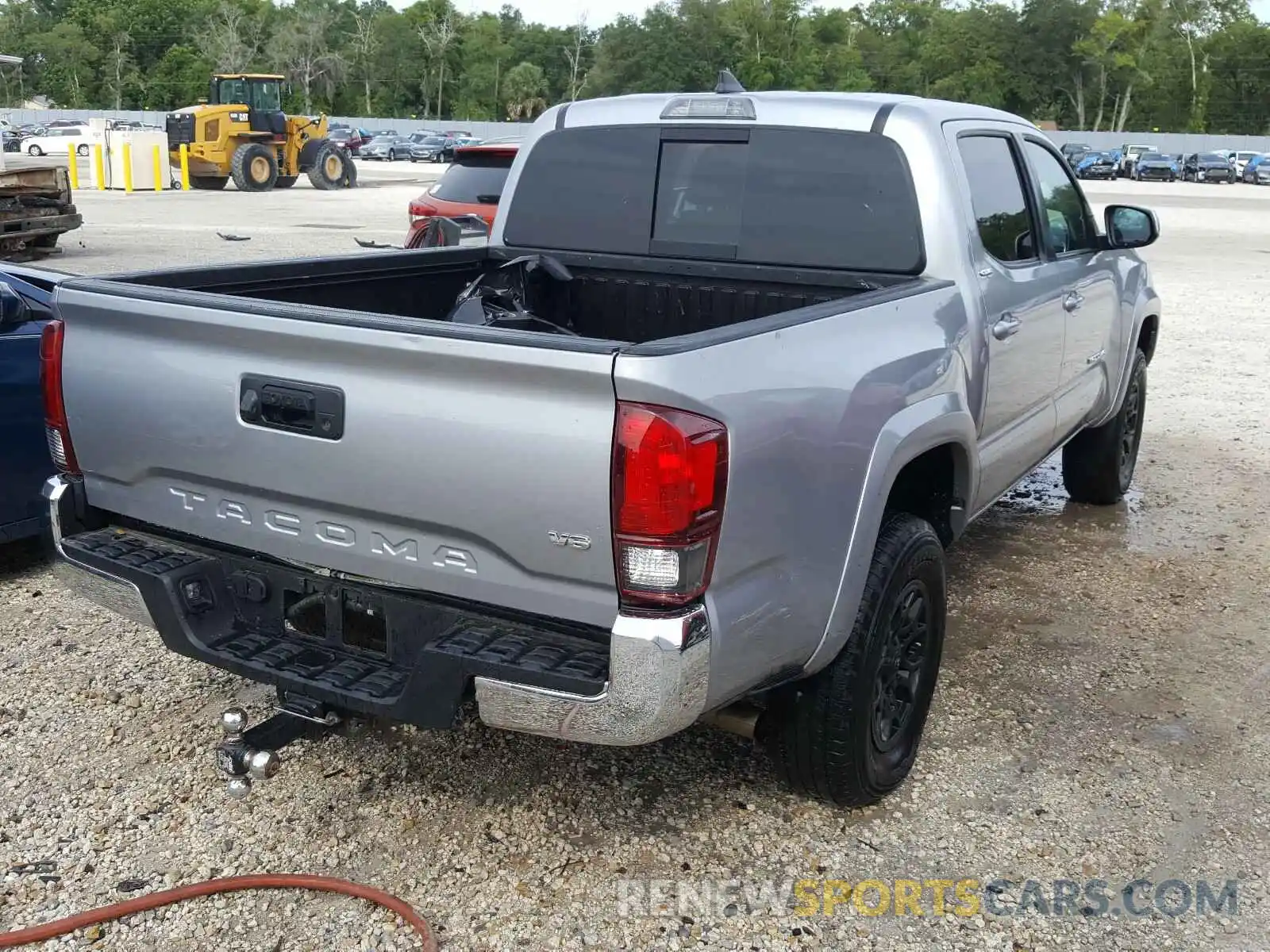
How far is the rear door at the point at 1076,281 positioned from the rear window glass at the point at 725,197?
105cm

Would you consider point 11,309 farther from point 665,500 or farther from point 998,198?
point 998,198

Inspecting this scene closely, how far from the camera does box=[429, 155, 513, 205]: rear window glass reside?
12.2m

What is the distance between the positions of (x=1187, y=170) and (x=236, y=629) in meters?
58.8

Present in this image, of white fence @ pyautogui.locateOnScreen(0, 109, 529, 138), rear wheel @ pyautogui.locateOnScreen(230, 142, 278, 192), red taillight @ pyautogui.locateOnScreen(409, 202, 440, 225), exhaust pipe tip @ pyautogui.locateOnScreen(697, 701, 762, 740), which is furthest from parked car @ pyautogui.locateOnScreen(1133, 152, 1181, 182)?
exhaust pipe tip @ pyautogui.locateOnScreen(697, 701, 762, 740)

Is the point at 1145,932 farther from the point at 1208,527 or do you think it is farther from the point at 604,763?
the point at 1208,527

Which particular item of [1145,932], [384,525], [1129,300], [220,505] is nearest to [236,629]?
[220,505]

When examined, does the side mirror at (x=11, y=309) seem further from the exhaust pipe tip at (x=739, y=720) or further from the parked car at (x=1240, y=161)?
the parked car at (x=1240, y=161)

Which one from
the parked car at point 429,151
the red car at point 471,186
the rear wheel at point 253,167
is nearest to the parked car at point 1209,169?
the parked car at point 429,151

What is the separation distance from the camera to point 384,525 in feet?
9.78

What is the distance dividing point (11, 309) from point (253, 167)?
29.0m

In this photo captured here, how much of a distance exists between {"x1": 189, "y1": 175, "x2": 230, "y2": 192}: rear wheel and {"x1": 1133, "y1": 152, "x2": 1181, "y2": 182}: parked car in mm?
38048

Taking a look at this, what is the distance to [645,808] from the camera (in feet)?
11.9

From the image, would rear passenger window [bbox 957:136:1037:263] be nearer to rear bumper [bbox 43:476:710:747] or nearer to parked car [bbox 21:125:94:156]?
rear bumper [bbox 43:476:710:747]

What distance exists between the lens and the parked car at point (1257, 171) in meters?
52.0
